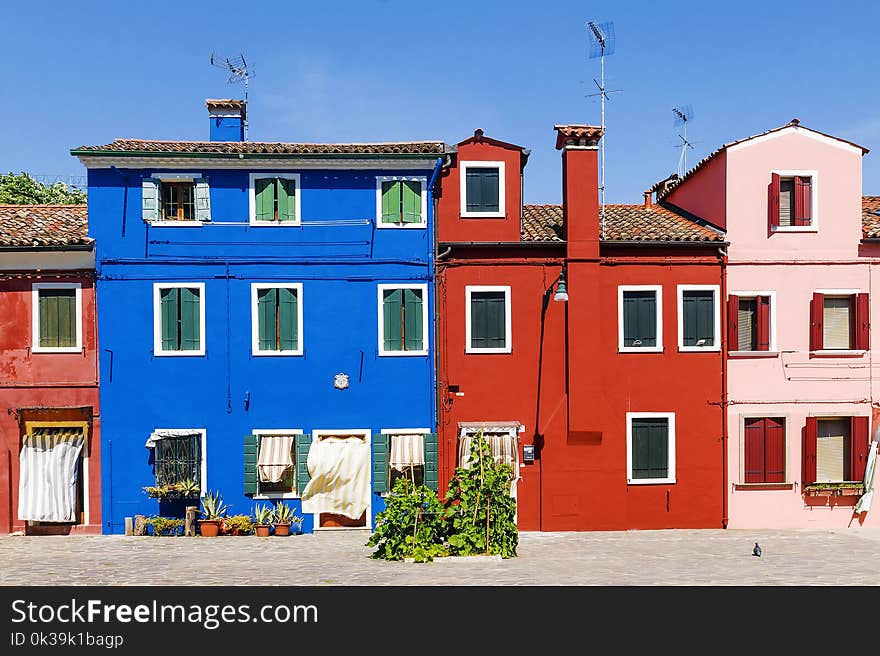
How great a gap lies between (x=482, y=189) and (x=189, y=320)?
7.68m

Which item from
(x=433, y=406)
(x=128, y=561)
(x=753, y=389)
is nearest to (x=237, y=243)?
(x=433, y=406)

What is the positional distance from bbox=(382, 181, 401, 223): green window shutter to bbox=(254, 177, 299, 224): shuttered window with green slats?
2.09 meters

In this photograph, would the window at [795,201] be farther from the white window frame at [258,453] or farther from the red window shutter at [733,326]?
the white window frame at [258,453]

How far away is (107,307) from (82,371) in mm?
1614

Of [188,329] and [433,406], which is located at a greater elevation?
[188,329]

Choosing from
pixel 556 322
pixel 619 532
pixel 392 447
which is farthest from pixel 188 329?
pixel 619 532

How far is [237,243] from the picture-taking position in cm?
2147

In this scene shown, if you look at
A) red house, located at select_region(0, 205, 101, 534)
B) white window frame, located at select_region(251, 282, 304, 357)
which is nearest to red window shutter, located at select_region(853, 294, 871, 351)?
white window frame, located at select_region(251, 282, 304, 357)

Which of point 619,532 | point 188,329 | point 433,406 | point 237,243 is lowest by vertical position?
point 619,532

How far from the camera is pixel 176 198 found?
2173 cm

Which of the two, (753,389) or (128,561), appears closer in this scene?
(128,561)

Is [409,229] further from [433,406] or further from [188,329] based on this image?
[188,329]

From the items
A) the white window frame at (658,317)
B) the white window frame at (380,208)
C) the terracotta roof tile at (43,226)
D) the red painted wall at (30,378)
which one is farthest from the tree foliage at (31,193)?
the white window frame at (658,317)

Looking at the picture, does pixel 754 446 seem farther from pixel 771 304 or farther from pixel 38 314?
pixel 38 314
